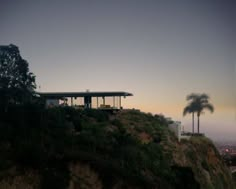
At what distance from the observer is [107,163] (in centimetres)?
1647

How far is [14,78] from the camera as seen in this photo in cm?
2598

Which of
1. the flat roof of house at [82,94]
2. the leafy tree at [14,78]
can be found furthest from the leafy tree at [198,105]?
the leafy tree at [14,78]

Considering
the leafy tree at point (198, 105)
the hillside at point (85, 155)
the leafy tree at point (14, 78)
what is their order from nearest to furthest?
the hillside at point (85, 155), the leafy tree at point (14, 78), the leafy tree at point (198, 105)

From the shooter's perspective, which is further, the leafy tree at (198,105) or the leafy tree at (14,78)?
the leafy tree at (198,105)

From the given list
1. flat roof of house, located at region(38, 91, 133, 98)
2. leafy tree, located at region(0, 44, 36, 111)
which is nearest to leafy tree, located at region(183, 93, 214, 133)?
flat roof of house, located at region(38, 91, 133, 98)

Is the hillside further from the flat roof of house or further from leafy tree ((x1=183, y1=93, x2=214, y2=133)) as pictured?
leafy tree ((x1=183, y1=93, x2=214, y2=133))

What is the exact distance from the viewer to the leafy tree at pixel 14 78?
81.6 ft

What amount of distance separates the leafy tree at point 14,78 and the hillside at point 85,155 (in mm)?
3899

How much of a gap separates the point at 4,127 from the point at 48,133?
9.53 ft

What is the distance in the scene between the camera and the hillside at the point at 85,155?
14.9 metres

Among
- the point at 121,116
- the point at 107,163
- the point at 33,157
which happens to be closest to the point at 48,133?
the point at 33,157

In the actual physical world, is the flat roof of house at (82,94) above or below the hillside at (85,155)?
above

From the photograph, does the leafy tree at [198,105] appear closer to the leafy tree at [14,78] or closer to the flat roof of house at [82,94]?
the flat roof of house at [82,94]

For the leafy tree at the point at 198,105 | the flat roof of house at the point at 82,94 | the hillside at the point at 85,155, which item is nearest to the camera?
the hillside at the point at 85,155
